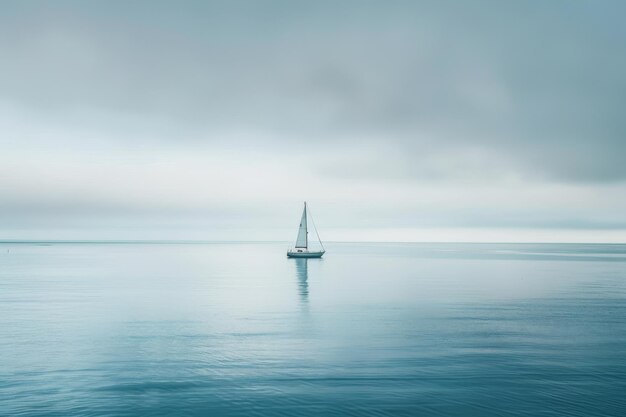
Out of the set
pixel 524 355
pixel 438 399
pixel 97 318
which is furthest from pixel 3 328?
pixel 524 355

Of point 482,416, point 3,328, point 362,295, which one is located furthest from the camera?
point 362,295

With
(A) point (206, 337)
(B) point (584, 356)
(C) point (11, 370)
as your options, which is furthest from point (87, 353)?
(B) point (584, 356)

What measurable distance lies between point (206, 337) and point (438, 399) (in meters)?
22.3

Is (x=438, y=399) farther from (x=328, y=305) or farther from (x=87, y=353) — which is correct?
(x=328, y=305)

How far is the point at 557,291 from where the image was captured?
255ft

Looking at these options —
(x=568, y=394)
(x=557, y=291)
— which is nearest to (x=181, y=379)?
(x=568, y=394)

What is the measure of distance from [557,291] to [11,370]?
244 ft

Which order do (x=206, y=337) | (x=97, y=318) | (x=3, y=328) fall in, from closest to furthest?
(x=206, y=337)
(x=3, y=328)
(x=97, y=318)

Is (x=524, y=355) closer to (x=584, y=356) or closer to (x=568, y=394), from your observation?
(x=584, y=356)

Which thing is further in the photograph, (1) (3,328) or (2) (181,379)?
(1) (3,328)

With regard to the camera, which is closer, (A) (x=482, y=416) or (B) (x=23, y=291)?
Answer: (A) (x=482, y=416)

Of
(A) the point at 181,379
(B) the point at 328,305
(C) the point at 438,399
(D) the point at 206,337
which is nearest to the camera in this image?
(C) the point at 438,399

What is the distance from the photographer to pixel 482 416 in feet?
74.8

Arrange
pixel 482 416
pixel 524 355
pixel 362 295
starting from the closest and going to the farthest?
pixel 482 416 < pixel 524 355 < pixel 362 295
